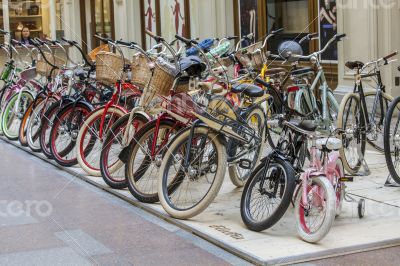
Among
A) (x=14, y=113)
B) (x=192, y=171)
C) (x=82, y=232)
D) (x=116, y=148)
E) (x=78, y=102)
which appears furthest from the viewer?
(x=14, y=113)

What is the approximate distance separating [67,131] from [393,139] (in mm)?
3772

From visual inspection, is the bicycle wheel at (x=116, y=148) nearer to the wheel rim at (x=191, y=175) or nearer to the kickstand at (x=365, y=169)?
the wheel rim at (x=191, y=175)

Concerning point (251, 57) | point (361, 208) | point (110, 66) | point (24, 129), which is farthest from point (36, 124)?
point (361, 208)

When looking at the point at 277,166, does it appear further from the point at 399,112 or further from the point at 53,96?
the point at 53,96

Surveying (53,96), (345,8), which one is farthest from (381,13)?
(53,96)

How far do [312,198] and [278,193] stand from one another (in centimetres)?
58

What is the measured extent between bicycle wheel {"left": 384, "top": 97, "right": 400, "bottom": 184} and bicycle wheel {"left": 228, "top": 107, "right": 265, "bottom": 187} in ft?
3.58

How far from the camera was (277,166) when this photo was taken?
6008mm

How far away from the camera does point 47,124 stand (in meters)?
9.65

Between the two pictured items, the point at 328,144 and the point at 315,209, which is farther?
the point at 328,144

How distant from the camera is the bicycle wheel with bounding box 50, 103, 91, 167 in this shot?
912 centimetres

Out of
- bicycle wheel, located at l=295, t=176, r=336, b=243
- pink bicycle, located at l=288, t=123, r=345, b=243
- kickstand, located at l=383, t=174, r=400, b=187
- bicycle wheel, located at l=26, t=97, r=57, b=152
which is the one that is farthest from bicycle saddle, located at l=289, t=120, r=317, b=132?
bicycle wheel, located at l=26, t=97, r=57, b=152

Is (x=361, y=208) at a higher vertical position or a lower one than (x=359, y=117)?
lower

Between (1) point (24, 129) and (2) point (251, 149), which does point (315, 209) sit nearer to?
(2) point (251, 149)
